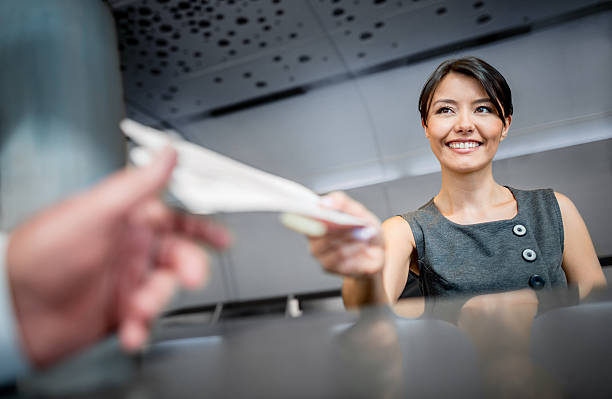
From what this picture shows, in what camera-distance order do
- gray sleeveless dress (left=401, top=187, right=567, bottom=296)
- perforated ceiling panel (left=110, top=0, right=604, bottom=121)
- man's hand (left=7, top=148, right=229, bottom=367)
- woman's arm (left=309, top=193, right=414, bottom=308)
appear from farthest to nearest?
perforated ceiling panel (left=110, top=0, right=604, bottom=121)
gray sleeveless dress (left=401, top=187, right=567, bottom=296)
woman's arm (left=309, top=193, right=414, bottom=308)
man's hand (left=7, top=148, right=229, bottom=367)

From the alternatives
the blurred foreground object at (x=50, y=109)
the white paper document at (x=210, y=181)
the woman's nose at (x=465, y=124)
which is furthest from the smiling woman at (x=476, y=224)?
the blurred foreground object at (x=50, y=109)

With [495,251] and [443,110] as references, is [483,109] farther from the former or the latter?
[495,251]

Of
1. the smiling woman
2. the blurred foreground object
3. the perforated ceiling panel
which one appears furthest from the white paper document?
the perforated ceiling panel

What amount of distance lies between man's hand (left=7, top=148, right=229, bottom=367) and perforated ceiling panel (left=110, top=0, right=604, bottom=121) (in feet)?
4.22

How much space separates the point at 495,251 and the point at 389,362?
0.53 metres

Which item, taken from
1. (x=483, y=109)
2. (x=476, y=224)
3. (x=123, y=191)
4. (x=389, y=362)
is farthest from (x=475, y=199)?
(x=123, y=191)

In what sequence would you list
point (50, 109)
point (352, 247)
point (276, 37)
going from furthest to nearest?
point (276, 37)
point (50, 109)
point (352, 247)

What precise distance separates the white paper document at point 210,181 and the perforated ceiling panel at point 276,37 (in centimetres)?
121

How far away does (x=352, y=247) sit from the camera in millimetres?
448

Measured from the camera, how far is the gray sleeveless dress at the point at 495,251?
655 millimetres

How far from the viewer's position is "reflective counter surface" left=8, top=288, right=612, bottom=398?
0.65ft

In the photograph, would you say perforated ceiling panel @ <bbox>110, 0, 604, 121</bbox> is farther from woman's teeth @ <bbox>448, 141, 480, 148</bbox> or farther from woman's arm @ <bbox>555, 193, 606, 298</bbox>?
woman's arm @ <bbox>555, 193, 606, 298</bbox>

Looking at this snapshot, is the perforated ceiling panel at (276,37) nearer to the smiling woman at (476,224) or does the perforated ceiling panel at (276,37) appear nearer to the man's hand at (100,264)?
the smiling woman at (476,224)

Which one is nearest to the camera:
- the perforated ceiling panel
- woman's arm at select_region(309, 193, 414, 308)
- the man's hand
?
the man's hand
